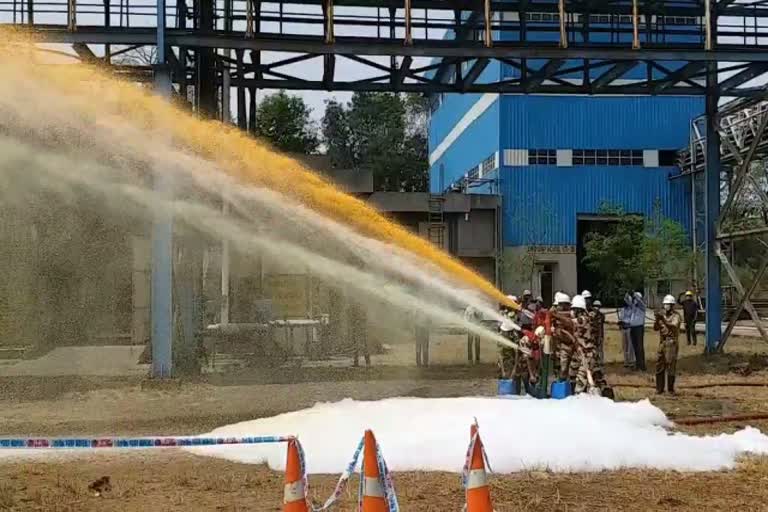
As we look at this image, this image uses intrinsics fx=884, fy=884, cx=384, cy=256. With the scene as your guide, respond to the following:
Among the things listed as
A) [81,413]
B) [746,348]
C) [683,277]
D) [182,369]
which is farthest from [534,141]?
[81,413]

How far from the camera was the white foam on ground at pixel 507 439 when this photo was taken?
364 inches

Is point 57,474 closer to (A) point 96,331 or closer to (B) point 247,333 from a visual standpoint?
(B) point 247,333

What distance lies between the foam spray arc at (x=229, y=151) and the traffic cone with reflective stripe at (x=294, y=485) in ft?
24.8

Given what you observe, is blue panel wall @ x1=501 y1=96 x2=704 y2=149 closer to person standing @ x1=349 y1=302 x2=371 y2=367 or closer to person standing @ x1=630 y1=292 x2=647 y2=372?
person standing @ x1=349 y1=302 x2=371 y2=367

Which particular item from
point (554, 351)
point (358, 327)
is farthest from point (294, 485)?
point (358, 327)

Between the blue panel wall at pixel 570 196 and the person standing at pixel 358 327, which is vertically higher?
the blue panel wall at pixel 570 196

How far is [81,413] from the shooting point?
13.6 metres

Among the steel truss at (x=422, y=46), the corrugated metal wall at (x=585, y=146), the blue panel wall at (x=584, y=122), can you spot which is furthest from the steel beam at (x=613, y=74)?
the blue panel wall at (x=584, y=122)

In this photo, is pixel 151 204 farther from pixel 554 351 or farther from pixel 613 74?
pixel 613 74

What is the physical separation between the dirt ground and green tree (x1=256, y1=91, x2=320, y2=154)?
112 feet

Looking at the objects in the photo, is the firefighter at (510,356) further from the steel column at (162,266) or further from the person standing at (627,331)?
the steel column at (162,266)

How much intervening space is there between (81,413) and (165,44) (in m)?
7.21

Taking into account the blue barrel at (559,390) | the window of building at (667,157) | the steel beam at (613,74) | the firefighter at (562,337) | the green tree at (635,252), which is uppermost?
the window of building at (667,157)

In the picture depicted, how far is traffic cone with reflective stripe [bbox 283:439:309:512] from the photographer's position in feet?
19.5
